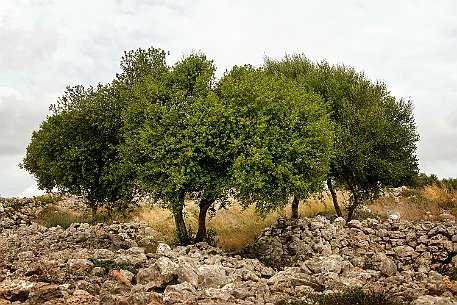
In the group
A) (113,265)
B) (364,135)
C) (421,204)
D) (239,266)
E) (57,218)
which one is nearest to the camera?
(113,265)

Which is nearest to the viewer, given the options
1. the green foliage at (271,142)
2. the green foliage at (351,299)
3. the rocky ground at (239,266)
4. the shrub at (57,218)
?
the green foliage at (351,299)

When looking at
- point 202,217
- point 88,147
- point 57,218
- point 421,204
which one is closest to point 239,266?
point 202,217

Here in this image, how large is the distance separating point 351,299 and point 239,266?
30.7 feet

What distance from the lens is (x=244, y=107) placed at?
95.0ft

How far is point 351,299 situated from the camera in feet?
53.8

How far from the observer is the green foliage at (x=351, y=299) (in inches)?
633

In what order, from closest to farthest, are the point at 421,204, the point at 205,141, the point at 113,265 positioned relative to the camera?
the point at 113,265 < the point at 205,141 < the point at 421,204

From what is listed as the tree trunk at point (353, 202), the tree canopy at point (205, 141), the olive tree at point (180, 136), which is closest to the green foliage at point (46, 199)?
the tree canopy at point (205, 141)

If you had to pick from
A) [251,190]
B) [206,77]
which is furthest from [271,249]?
[206,77]

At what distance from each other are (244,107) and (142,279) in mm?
11968

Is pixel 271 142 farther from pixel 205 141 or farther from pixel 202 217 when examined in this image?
pixel 202 217

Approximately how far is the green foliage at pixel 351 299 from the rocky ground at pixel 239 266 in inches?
27.9

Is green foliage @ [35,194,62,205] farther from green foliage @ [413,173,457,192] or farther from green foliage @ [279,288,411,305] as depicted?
green foliage @ [279,288,411,305]

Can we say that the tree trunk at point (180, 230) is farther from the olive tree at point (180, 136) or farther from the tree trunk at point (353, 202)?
the tree trunk at point (353, 202)
